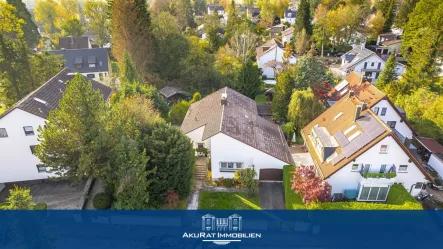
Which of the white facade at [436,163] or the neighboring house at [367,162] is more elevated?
the neighboring house at [367,162]

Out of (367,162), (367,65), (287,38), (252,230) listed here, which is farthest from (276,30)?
(252,230)

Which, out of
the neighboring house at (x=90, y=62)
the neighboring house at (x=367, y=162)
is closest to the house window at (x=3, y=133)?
the neighboring house at (x=367, y=162)

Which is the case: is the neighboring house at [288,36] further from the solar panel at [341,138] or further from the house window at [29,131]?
the house window at [29,131]

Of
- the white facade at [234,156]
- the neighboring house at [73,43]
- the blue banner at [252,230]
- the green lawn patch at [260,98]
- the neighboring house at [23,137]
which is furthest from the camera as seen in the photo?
the neighboring house at [73,43]

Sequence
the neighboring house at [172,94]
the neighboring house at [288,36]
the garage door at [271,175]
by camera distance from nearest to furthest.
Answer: the garage door at [271,175], the neighboring house at [172,94], the neighboring house at [288,36]

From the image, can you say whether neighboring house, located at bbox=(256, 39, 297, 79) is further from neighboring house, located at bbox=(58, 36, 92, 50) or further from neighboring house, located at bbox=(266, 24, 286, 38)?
neighboring house, located at bbox=(58, 36, 92, 50)

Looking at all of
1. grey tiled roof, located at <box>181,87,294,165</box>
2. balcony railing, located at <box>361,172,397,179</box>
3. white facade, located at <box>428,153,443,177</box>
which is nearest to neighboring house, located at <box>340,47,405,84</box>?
white facade, located at <box>428,153,443,177</box>

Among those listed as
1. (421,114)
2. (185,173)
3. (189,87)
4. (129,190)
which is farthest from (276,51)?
(129,190)

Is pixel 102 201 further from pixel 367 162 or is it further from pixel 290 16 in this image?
pixel 290 16
